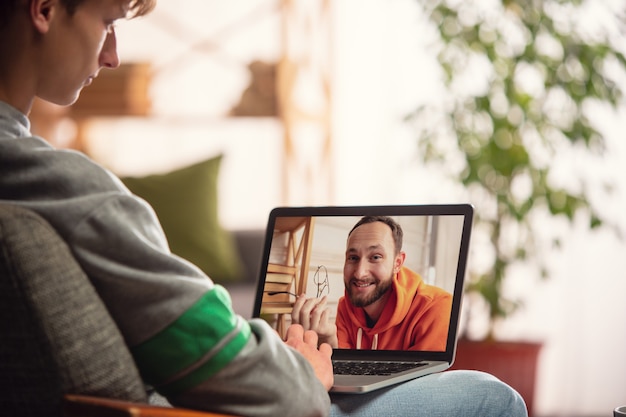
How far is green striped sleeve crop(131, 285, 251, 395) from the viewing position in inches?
32.6

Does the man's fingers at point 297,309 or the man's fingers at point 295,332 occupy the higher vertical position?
Result: the man's fingers at point 297,309

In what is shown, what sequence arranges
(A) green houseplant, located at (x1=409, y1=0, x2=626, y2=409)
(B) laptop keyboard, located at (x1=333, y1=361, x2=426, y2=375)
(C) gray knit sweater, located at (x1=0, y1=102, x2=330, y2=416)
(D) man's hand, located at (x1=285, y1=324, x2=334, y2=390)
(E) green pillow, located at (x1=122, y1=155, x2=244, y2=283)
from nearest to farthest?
(C) gray knit sweater, located at (x1=0, y1=102, x2=330, y2=416), (D) man's hand, located at (x1=285, y1=324, x2=334, y2=390), (B) laptop keyboard, located at (x1=333, y1=361, x2=426, y2=375), (A) green houseplant, located at (x1=409, y1=0, x2=626, y2=409), (E) green pillow, located at (x1=122, y1=155, x2=244, y2=283)

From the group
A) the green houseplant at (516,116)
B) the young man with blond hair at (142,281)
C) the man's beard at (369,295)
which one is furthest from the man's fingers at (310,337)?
the green houseplant at (516,116)

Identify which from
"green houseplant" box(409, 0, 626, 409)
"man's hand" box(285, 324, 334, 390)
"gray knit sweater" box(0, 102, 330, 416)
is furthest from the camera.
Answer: "green houseplant" box(409, 0, 626, 409)

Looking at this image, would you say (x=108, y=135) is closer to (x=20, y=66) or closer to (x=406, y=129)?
(x=406, y=129)

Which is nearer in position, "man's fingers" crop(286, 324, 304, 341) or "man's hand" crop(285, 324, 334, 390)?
"man's hand" crop(285, 324, 334, 390)

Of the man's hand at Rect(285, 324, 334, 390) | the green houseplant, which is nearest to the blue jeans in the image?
the man's hand at Rect(285, 324, 334, 390)

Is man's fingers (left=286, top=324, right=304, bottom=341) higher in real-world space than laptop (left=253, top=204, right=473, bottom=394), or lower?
lower

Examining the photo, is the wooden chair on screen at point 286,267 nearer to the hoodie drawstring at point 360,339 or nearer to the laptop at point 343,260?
the laptop at point 343,260

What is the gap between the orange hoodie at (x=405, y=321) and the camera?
4.12ft

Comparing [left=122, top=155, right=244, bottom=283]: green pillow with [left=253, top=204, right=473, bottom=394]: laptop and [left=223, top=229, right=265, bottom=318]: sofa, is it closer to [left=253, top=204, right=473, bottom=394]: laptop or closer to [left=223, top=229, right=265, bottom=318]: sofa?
[left=223, top=229, right=265, bottom=318]: sofa

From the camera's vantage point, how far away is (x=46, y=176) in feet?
2.71

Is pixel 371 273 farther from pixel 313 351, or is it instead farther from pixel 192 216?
pixel 192 216

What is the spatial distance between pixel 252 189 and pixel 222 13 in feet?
2.43
